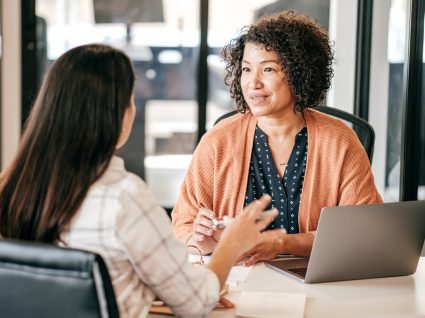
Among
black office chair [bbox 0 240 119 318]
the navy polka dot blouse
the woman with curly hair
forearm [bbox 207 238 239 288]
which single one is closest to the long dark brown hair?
black office chair [bbox 0 240 119 318]

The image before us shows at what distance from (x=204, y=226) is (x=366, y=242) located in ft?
1.40

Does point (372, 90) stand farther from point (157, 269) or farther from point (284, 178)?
point (157, 269)

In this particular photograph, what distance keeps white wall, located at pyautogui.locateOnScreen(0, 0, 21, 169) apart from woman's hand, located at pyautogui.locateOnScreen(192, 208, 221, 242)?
275 centimetres

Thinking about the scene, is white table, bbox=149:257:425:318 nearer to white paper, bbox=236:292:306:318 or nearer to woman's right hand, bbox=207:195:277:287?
white paper, bbox=236:292:306:318

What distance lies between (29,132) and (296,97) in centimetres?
115

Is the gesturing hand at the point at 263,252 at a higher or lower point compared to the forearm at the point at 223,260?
lower

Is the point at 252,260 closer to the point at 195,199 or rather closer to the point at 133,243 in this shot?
the point at 195,199

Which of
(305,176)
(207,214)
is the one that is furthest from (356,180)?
(207,214)

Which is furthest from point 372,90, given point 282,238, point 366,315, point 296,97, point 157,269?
point 157,269

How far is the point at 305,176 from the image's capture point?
2131 mm

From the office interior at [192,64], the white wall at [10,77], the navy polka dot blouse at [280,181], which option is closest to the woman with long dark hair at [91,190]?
the navy polka dot blouse at [280,181]

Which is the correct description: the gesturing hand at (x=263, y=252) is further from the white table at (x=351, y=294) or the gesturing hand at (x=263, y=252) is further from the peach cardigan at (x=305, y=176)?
the peach cardigan at (x=305, y=176)

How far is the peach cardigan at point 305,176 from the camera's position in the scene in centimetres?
210

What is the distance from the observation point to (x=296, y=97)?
2.26 metres
